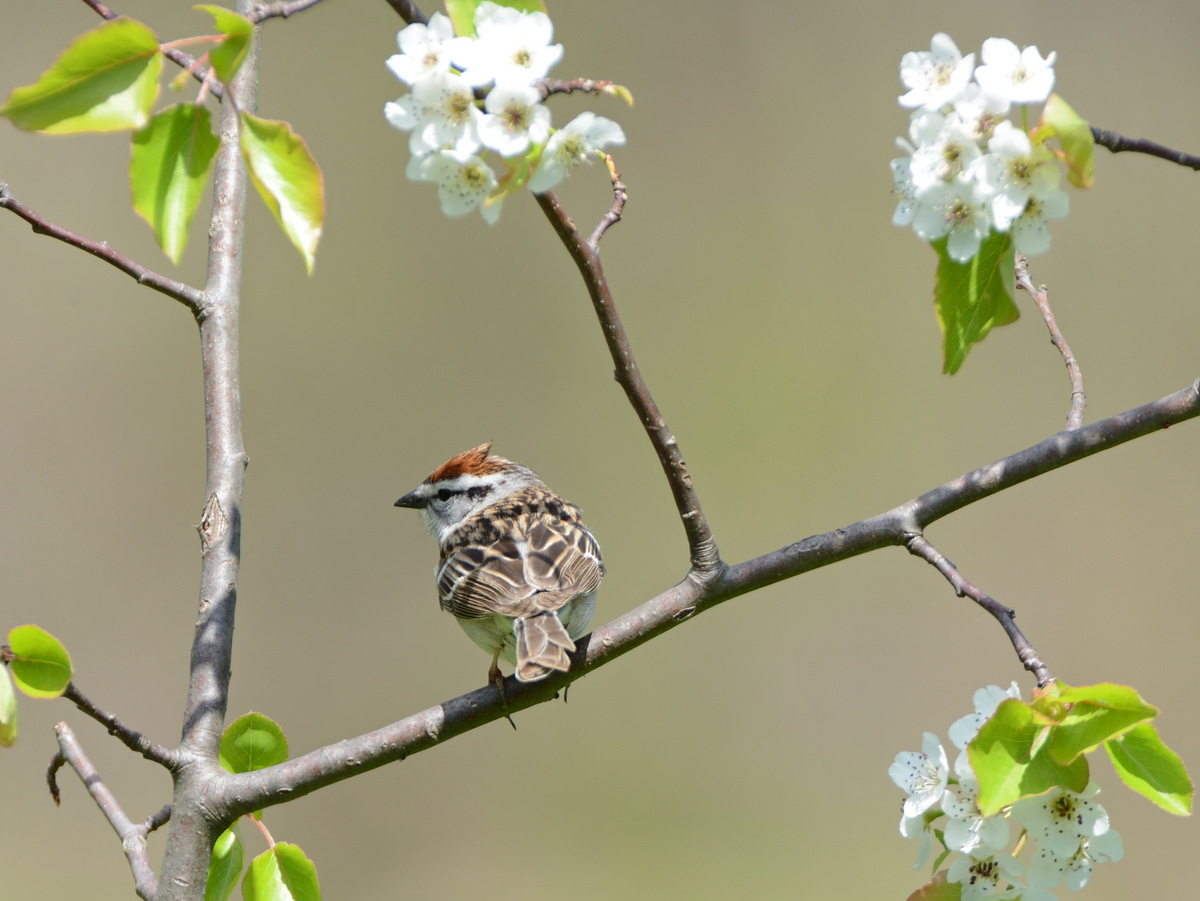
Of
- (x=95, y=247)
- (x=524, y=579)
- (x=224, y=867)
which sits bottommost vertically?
(x=224, y=867)

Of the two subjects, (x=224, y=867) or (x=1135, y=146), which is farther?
(x=224, y=867)

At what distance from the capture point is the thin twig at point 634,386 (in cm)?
121

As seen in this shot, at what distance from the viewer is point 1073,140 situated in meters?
1.07

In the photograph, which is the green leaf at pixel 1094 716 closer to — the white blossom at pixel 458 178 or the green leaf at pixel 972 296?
the green leaf at pixel 972 296

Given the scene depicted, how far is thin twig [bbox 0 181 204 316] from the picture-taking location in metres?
1.57

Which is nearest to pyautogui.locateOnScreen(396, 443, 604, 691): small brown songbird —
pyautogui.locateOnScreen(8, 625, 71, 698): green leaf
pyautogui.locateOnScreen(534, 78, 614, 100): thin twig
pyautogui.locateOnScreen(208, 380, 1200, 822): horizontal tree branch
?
pyautogui.locateOnScreen(208, 380, 1200, 822): horizontal tree branch

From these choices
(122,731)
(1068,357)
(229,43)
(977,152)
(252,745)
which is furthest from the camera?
(1068,357)

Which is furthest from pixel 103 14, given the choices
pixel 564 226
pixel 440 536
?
pixel 440 536

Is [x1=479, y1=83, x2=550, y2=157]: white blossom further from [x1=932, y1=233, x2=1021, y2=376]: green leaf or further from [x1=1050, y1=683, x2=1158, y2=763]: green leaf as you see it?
[x1=1050, y1=683, x2=1158, y2=763]: green leaf

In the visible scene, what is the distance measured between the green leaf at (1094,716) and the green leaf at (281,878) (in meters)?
1.01

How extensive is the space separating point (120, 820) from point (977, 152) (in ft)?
5.22

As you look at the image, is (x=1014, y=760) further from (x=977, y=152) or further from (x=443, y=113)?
(x=443, y=113)

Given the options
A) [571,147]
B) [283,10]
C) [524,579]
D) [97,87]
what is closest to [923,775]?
[571,147]

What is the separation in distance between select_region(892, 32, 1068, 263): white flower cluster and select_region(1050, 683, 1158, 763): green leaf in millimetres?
485
